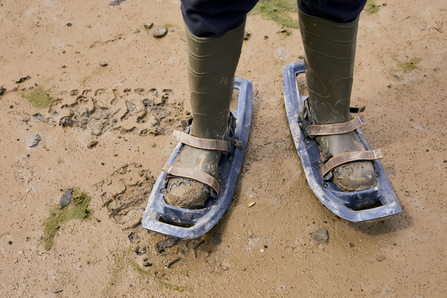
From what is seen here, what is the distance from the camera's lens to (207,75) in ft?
4.34

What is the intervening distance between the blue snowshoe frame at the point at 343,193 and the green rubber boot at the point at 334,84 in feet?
0.13

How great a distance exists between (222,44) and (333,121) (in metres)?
0.73

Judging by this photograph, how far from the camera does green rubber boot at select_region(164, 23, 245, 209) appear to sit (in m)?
1.26

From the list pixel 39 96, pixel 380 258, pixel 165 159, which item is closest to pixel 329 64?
pixel 380 258

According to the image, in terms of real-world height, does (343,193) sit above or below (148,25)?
below

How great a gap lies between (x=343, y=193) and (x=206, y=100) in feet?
2.60

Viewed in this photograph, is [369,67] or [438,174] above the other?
[369,67]

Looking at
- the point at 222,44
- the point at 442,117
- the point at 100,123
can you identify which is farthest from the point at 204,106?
the point at 442,117

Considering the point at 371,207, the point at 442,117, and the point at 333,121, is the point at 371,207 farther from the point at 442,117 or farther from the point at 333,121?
the point at 442,117

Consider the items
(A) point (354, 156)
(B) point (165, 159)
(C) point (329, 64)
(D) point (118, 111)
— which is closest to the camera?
(C) point (329, 64)

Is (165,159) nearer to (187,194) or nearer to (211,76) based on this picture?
(187,194)

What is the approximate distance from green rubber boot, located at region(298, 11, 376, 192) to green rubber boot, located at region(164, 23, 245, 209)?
13.6 inches

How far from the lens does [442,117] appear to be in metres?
1.90

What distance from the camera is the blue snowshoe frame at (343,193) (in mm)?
1435
